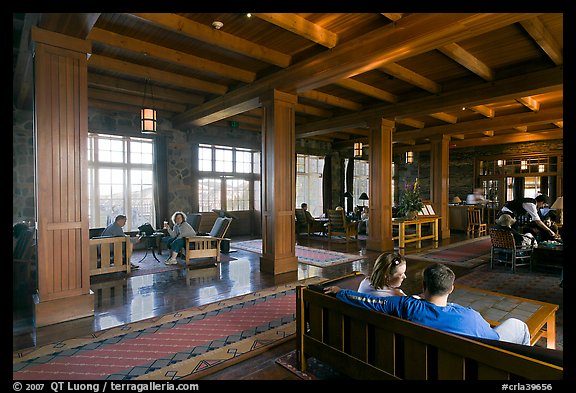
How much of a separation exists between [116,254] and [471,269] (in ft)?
19.5

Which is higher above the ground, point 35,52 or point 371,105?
point 371,105

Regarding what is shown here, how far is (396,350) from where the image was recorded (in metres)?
1.78

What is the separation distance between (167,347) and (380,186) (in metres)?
5.80

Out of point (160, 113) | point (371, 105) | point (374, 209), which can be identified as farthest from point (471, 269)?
point (160, 113)

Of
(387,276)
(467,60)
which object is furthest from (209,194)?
(387,276)

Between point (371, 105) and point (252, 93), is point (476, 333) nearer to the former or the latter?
point (252, 93)

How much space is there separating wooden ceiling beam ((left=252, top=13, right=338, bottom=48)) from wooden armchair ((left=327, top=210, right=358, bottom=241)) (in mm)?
4996

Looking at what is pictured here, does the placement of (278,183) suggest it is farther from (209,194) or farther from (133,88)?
(209,194)

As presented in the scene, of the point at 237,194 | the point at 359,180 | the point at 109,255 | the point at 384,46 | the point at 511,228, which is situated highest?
the point at 384,46

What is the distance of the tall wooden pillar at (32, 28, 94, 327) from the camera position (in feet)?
10.7

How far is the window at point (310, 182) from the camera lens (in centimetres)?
1169

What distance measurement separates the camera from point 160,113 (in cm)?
802

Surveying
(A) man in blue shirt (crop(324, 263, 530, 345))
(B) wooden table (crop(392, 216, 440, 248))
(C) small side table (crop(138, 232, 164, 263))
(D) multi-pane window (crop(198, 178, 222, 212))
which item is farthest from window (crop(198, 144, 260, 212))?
(A) man in blue shirt (crop(324, 263, 530, 345))

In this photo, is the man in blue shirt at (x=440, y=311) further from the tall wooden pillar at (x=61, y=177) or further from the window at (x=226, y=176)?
the window at (x=226, y=176)
